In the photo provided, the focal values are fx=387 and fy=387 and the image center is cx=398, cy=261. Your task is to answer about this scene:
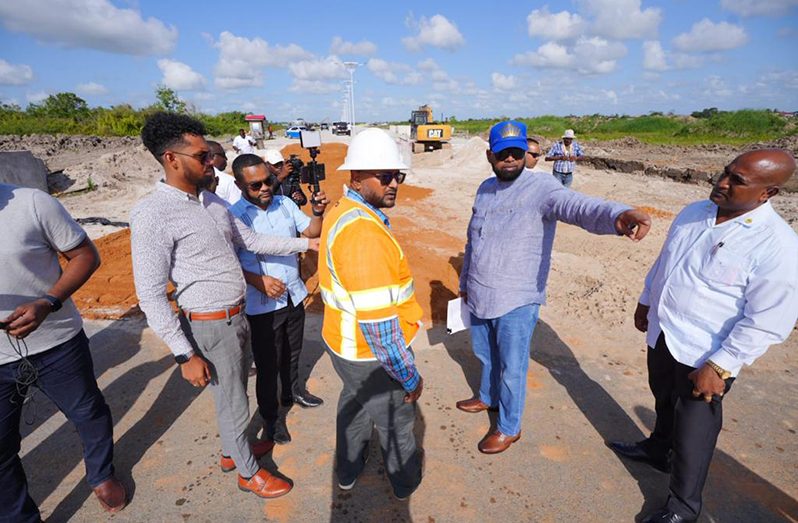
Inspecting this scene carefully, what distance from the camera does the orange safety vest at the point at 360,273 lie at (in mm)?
1604

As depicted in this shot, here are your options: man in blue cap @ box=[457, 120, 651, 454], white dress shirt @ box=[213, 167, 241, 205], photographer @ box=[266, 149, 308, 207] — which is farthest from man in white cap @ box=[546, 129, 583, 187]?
man in blue cap @ box=[457, 120, 651, 454]

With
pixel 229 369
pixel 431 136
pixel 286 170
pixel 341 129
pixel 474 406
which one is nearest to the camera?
pixel 229 369

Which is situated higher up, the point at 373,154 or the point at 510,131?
the point at 510,131

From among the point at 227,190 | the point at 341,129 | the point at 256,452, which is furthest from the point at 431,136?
the point at 341,129

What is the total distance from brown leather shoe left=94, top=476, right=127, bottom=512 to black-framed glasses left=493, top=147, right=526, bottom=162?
308cm

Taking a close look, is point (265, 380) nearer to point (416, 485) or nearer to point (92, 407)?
point (92, 407)

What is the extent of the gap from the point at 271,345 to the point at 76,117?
151 ft

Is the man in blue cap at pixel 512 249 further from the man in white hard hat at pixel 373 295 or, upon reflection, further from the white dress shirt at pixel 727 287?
the man in white hard hat at pixel 373 295

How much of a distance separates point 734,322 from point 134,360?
4.80m

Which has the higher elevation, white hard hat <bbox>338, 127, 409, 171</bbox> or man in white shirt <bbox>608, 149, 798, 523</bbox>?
white hard hat <bbox>338, 127, 409, 171</bbox>

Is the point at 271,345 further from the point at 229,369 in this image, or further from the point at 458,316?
the point at 458,316

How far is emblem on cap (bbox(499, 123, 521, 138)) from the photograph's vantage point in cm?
234

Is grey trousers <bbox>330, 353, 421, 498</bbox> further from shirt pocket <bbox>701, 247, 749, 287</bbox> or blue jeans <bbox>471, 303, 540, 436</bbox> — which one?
shirt pocket <bbox>701, 247, 749, 287</bbox>

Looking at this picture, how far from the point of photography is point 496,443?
270 centimetres
